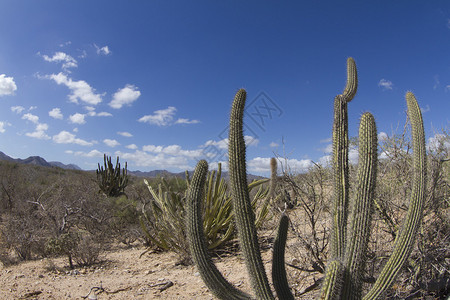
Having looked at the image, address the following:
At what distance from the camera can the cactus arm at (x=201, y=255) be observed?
2.56 meters

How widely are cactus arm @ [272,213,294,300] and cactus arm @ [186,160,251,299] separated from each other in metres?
0.26

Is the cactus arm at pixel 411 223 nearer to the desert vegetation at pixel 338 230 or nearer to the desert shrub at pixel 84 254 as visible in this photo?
the desert vegetation at pixel 338 230

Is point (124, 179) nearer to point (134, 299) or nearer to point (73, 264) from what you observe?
point (73, 264)

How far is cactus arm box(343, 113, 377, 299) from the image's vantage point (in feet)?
7.79

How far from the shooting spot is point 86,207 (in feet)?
29.8

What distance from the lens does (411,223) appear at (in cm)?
273

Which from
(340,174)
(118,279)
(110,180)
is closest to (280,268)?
(340,174)

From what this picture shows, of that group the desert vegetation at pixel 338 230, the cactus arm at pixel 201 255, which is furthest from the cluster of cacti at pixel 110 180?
the cactus arm at pixel 201 255

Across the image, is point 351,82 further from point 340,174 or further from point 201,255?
point 201,255

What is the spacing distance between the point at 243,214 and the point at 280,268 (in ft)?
1.80

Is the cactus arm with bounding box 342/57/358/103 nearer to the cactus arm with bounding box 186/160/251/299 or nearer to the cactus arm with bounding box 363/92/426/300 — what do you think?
the cactus arm with bounding box 363/92/426/300

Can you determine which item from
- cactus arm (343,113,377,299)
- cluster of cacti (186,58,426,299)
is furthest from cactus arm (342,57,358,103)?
cactus arm (343,113,377,299)

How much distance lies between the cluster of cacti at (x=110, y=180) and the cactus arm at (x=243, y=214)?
457 inches

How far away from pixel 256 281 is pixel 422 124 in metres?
2.44
